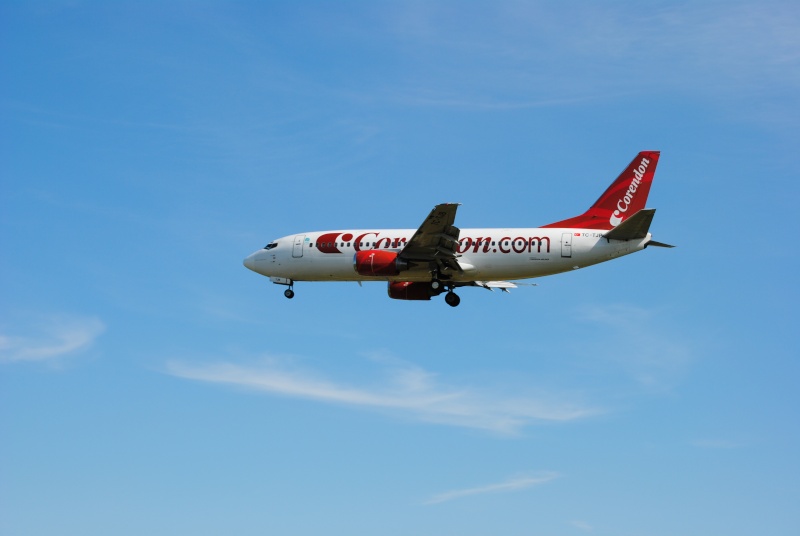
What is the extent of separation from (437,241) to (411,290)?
6.56 metres

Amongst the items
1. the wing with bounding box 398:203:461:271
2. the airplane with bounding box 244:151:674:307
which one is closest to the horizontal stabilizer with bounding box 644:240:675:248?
the airplane with bounding box 244:151:674:307

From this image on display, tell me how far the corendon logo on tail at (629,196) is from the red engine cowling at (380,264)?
12.0 m

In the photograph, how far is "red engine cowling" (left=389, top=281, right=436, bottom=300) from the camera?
64.2 m

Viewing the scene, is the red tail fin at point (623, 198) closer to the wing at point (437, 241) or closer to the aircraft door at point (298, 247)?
the wing at point (437, 241)

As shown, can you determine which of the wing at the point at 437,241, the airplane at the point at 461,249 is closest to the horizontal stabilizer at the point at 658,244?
the airplane at the point at 461,249

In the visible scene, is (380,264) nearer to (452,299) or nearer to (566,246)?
(452,299)

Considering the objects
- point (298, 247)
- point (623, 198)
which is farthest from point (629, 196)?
point (298, 247)

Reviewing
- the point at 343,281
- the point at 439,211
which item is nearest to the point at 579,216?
the point at 439,211

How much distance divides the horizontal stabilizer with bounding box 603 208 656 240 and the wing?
802 centimetres

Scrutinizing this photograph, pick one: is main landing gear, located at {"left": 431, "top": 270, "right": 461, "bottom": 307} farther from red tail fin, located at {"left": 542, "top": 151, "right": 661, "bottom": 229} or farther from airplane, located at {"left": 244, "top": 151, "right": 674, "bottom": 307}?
red tail fin, located at {"left": 542, "top": 151, "right": 661, "bottom": 229}

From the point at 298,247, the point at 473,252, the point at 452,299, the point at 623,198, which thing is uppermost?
the point at 623,198

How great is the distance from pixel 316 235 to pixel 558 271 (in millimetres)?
14518

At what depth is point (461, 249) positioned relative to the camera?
60.6 metres

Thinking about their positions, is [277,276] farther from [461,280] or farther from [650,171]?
[650,171]
